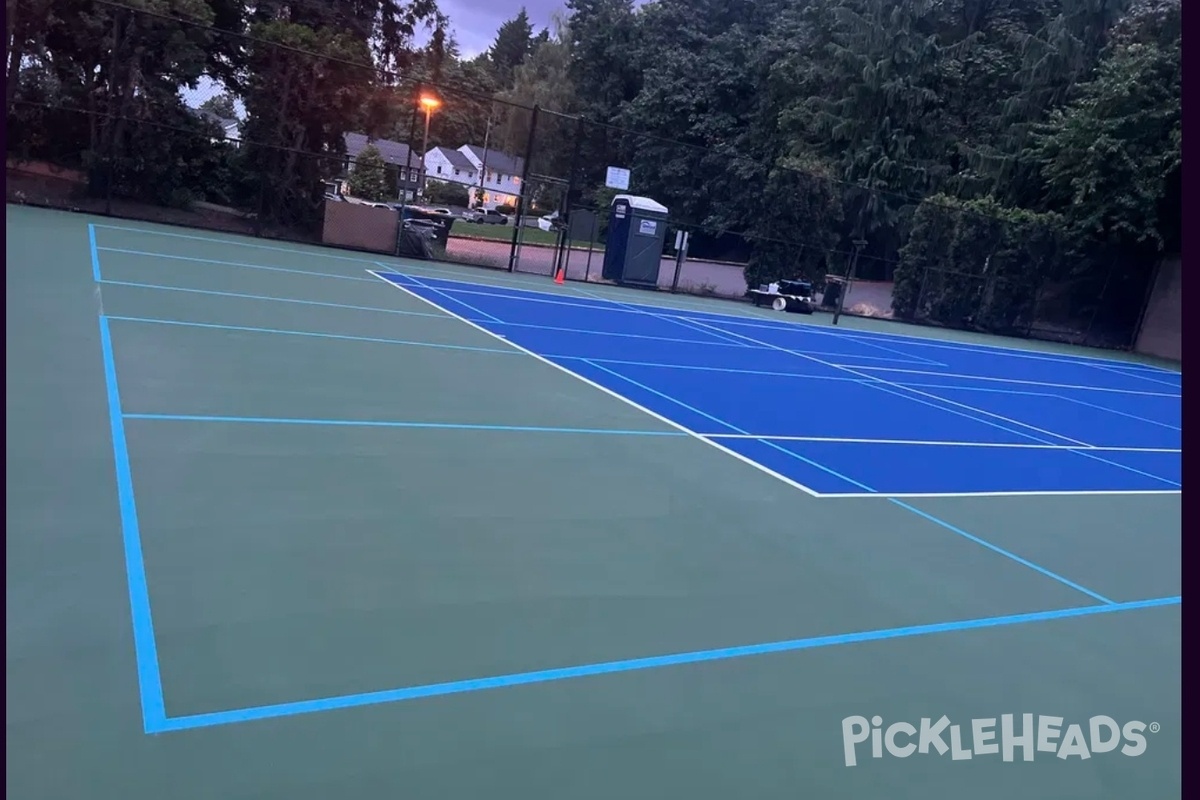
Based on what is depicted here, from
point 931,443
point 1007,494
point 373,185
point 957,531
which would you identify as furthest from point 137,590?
point 373,185

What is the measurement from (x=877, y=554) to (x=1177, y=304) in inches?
1067

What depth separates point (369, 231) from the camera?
68.7ft

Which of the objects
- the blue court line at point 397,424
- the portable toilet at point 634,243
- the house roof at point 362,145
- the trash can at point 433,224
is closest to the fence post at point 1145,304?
the portable toilet at point 634,243

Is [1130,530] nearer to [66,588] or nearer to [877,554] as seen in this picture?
[877,554]

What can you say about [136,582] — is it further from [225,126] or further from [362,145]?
[362,145]

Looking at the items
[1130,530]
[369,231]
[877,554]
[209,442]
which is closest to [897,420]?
[1130,530]

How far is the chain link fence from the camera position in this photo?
723 inches

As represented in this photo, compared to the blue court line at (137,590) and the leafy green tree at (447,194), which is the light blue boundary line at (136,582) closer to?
the blue court line at (137,590)

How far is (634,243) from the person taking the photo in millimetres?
24125

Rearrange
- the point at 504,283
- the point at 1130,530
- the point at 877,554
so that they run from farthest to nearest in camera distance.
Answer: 1. the point at 504,283
2. the point at 1130,530
3. the point at 877,554

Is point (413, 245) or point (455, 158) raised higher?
point (455, 158)

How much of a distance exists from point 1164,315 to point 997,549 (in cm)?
2623

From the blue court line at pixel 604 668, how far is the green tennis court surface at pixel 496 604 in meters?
0.02

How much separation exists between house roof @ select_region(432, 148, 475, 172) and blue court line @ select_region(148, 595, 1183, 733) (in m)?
72.1
